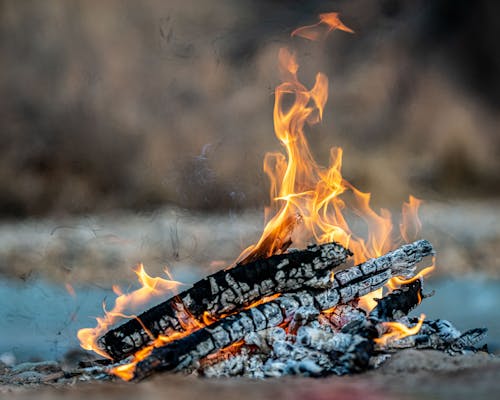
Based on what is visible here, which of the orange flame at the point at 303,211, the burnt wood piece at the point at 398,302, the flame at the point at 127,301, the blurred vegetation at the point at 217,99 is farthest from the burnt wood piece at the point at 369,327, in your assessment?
the blurred vegetation at the point at 217,99

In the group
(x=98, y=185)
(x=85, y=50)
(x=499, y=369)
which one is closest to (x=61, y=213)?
(x=98, y=185)

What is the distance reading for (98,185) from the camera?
18.8 feet

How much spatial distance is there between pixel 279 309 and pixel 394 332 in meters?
0.44

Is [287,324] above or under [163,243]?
under

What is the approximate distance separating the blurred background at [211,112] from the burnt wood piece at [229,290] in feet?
8.11

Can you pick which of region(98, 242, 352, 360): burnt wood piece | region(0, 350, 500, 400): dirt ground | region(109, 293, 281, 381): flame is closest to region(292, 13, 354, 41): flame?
region(98, 242, 352, 360): burnt wood piece

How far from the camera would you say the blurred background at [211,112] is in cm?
548

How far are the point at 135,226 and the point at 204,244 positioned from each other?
2.19 feet

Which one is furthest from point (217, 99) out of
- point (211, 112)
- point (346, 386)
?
point (346, 386)

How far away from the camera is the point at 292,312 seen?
276 centimetres

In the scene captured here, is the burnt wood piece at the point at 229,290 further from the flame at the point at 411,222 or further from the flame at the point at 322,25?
the flame at the point at 322,25

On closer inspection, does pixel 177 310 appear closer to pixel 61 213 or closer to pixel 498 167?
pixel 61 213

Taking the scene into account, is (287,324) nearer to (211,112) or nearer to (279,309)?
(279,309)

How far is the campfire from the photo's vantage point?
2.51 metres
